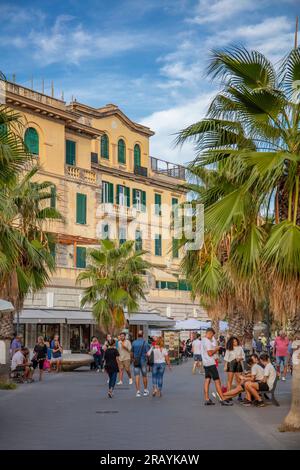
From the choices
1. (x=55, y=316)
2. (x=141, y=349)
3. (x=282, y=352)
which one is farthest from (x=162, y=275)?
(x=141, y=349)

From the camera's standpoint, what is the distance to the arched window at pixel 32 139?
138 ft

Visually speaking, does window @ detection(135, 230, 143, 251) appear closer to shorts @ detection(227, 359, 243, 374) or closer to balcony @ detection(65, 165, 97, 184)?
balcony @ detection(65, 165, 97, 184)

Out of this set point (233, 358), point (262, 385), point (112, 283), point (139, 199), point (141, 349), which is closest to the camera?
point (262, 385)

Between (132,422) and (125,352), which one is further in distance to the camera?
(125,352)

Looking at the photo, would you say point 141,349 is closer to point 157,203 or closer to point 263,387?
point 263,387

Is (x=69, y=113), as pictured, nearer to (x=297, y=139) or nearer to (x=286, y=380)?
(x=286, y=380)

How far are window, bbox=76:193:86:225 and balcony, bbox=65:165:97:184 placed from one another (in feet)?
3.34

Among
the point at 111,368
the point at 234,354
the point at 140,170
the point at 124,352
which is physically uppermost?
the point at 140,170

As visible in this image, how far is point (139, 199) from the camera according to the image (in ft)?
176

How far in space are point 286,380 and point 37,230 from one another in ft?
33.6

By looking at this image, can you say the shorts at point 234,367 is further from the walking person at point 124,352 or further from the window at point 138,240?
the window at point 138,240

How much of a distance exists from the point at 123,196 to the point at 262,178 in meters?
38.5

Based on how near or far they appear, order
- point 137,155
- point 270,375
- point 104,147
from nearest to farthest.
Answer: point 270,375 < point 104,147 < point 137,155

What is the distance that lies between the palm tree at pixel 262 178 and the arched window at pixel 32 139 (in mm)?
28208
